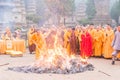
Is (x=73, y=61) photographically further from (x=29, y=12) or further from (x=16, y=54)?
(x=29, y=12)

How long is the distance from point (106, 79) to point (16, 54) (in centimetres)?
767

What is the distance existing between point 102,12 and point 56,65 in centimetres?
3402

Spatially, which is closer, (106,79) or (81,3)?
(106,79)

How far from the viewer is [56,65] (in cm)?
1501

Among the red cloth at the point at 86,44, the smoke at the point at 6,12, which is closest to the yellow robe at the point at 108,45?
the red cloth at the point at 86,44

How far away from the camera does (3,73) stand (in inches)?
572

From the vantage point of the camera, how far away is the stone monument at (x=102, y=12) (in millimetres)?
46644

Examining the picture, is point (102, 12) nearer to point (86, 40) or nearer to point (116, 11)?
point (116, 11)

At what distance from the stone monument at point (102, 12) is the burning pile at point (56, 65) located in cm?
3025

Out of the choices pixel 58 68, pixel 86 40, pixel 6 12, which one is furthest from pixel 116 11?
pixel 58 68

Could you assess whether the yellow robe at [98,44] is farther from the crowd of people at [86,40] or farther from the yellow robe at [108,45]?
the yellow robe at [108,45]

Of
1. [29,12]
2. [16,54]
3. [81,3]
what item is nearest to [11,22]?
[29,12]

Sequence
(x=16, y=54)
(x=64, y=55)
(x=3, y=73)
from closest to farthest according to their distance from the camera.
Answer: (x=3, y=73) < (x=64, y=55) < (x=16, y=54)

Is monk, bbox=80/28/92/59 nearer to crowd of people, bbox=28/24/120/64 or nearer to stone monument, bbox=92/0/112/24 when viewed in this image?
crowd of people, bbox=28/24/120/64
